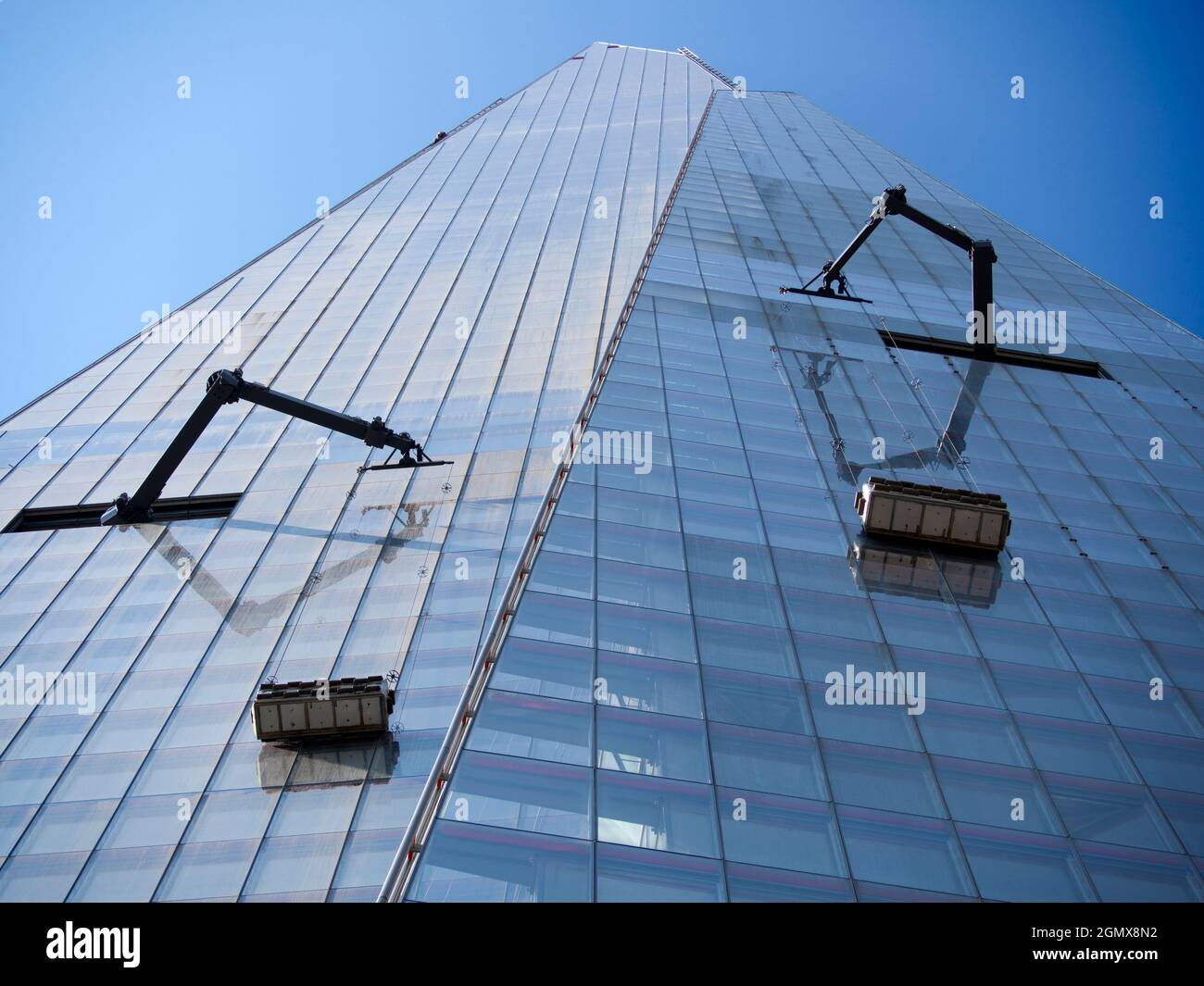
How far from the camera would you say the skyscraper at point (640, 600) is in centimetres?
1376

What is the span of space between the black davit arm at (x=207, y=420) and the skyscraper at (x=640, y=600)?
0.69 metres

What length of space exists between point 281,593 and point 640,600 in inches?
500

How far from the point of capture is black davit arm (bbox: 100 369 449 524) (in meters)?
33.4

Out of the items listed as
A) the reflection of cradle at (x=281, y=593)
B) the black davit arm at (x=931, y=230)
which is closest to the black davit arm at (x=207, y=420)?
the reflection of cradle at (x=281, y=593)

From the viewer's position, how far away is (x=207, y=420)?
34312 mm

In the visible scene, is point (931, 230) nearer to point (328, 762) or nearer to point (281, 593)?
point (281, 593)

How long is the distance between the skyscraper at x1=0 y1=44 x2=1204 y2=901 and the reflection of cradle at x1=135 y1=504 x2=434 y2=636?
14cm

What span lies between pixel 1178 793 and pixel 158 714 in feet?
59.0

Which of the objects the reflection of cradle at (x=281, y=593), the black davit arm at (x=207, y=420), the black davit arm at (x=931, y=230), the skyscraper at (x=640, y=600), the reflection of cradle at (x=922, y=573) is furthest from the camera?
the black davit arm at (x=931, y=230)

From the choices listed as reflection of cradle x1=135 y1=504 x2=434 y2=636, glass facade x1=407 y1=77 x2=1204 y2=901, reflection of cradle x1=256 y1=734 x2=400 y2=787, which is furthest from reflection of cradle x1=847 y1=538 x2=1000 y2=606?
reflection of cradle x1=135 y1=504 x2=434 y2=636

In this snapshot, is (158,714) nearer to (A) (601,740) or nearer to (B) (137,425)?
(A) (601,740)

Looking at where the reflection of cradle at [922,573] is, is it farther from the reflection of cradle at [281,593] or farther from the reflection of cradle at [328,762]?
the reflection of cradle at [281,593]
